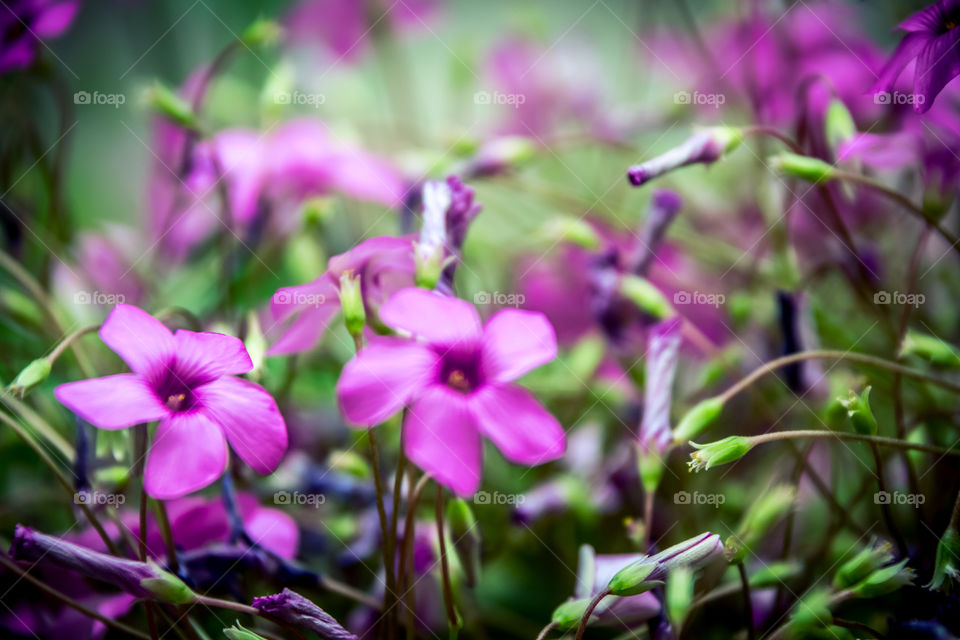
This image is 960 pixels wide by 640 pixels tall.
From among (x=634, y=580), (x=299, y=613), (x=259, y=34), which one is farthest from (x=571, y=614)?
(x=259, y=34)

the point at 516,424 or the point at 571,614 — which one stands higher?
the point at 516,424

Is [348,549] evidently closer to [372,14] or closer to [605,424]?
[605,424]

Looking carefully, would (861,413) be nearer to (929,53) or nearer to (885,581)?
(885,581)

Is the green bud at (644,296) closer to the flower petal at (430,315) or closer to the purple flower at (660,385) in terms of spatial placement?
the purple flower at (660,385)

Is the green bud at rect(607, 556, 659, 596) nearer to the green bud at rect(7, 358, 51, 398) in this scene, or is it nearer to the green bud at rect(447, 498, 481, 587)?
the green bud at rect(447, 498, 481, 587)

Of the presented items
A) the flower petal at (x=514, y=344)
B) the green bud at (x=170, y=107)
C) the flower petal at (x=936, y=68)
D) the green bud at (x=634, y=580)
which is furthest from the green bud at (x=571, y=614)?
the green bud at (x=170, y=107)

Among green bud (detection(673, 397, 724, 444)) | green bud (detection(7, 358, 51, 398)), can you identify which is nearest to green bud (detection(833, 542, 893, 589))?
green bud (detection(673, 397, 724, 444))
